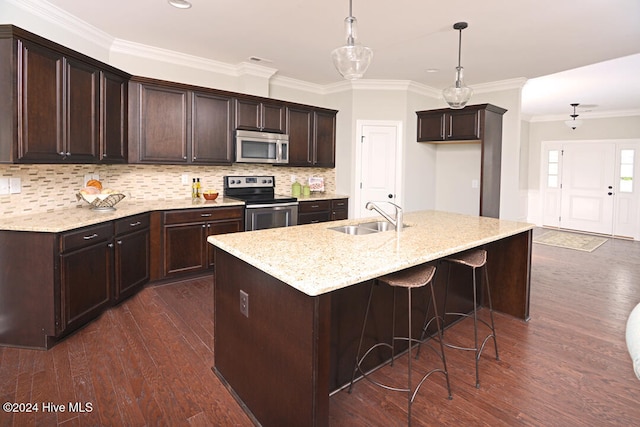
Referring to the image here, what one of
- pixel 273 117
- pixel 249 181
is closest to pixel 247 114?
pixel 273 117

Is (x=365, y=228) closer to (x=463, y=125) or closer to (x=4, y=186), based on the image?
Result: (x=4, y=186)

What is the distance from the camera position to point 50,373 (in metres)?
2.20

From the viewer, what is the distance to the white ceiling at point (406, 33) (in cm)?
302

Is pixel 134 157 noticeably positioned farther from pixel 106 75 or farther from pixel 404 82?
pixel 404 82

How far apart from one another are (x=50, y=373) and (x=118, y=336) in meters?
0.51

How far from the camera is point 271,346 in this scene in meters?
1.67

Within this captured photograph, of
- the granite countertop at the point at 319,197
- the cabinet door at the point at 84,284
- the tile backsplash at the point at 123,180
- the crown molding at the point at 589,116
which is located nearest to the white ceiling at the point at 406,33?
the tile backsplash at the point at 123,180

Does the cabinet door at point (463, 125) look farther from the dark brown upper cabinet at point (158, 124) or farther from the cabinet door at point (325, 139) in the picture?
the dark brown upper cabinet at point (158, 124)

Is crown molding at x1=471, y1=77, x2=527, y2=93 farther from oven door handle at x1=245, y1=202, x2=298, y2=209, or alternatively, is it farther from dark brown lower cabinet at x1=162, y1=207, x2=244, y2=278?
dark brown lower cabinet at x1=162, y1=207, x2=244, y2=278

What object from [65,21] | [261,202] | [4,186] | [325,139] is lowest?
[261,202]

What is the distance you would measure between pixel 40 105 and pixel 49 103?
0.08m

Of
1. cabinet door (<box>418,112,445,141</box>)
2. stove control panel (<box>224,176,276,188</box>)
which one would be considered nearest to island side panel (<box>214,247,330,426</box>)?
stove control panel (<box>224,176,276,188</box>)

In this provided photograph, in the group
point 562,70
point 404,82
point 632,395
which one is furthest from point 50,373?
point 562,70

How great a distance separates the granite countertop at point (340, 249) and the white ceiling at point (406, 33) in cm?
182
